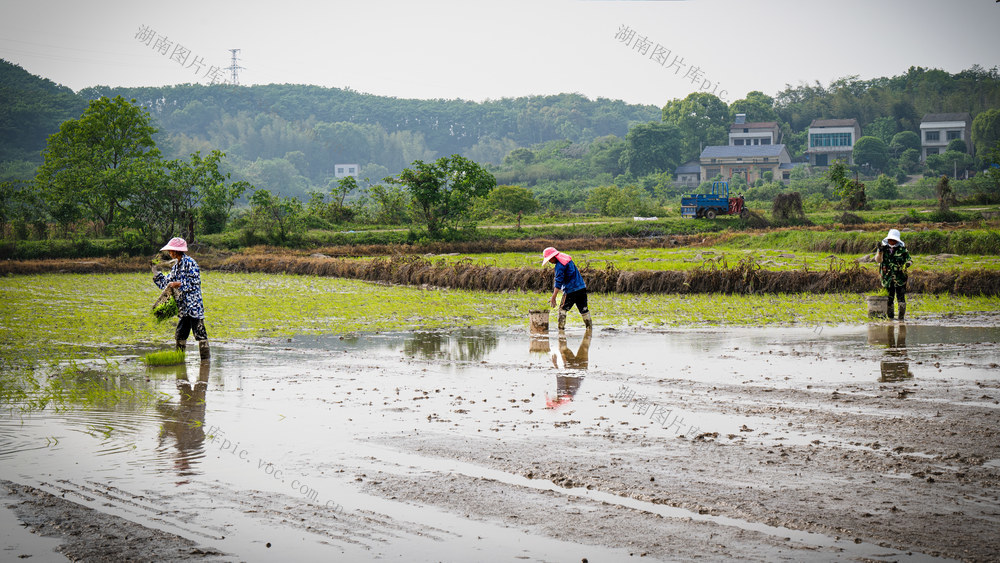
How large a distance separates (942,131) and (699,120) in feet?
95.6

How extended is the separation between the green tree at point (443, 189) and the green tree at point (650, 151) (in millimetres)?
55099

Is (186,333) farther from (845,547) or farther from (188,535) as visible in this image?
(845,547)

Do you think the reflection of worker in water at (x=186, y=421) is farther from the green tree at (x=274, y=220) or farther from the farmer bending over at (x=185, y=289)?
the green tree at (x=274, y=220)

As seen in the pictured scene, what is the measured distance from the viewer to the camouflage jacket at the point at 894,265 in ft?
55.7

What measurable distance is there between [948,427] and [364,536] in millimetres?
5827

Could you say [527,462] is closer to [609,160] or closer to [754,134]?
[609,160]

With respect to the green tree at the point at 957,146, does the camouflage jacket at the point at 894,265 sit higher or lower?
lower

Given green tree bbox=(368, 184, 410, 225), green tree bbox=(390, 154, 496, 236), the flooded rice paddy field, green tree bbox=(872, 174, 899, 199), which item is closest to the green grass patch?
the flooded rice paddy field

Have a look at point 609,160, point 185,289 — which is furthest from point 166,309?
point 609,160

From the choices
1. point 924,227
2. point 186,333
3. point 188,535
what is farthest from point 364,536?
point 924,227

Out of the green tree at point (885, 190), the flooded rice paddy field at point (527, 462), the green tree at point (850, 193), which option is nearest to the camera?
the flooded rice paddy field at point (527, 462)

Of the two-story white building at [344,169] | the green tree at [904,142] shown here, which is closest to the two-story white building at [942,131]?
the green tree at [904,142]

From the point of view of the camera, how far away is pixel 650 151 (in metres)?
103

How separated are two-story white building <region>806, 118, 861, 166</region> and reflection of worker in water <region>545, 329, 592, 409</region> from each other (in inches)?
3821
